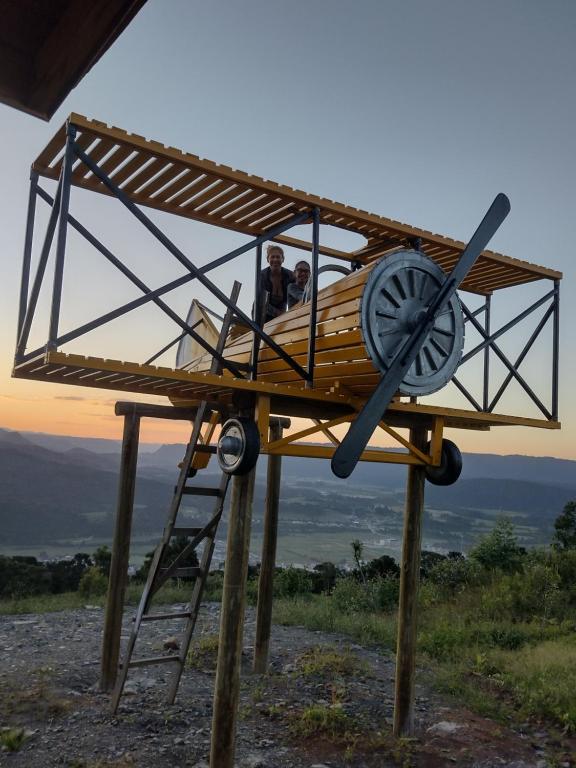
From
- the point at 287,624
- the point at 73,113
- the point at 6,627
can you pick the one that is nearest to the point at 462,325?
the point at 73,113

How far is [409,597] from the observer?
863 centimetres

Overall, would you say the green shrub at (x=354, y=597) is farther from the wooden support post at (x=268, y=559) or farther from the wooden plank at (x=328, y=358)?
the wooden plank at (x=328, y=358)

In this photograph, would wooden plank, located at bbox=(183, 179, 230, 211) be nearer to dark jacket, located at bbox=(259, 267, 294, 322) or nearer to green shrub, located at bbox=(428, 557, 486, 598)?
dark jacket, located at bbox=(259, 267, 294, 322)

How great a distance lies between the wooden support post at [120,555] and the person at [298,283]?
112 inches

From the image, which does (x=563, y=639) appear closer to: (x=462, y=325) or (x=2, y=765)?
(x=462, y=325)

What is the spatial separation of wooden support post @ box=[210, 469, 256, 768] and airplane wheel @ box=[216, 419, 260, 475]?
14.0 inches

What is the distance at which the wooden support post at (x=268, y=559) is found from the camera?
10.4 m

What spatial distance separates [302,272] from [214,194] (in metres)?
2.14

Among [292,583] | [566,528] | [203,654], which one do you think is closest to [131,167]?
[203,654]

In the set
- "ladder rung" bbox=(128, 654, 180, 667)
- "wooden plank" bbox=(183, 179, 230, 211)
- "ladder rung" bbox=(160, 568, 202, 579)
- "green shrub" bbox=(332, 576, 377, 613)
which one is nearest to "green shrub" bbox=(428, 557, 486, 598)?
"green shrub" bbox=(332, 576, 377, 613)

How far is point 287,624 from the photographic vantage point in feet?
46.5

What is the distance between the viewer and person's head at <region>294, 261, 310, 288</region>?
8.98 meters

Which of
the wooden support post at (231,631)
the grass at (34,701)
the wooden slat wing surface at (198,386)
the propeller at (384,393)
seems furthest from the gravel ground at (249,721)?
the wooden slat wing surface at (198,386)

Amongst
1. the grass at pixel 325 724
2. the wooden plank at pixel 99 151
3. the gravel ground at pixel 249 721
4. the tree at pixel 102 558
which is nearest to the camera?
the wooden plank at pixel 99 151
